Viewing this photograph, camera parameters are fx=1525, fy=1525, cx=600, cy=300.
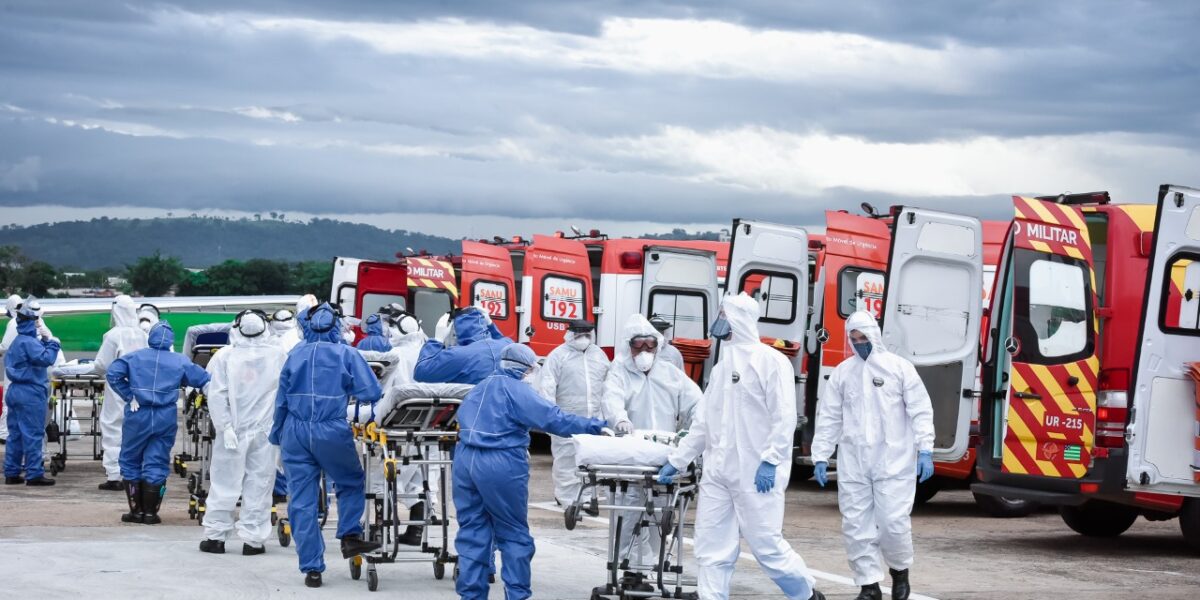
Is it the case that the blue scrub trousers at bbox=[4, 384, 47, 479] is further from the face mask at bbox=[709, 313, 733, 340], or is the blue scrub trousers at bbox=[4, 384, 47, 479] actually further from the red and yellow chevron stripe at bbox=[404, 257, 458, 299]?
the face mask at bbox=[709, 313, 733, 340]

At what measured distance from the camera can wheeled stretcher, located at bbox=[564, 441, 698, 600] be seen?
8.89 meters

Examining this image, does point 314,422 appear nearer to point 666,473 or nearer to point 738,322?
point 666,473

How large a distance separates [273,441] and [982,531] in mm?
6468

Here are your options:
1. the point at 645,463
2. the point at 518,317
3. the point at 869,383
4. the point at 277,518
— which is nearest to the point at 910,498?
the point at 869,383

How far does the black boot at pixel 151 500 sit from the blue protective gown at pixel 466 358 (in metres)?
3.60

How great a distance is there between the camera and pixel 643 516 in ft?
31.0

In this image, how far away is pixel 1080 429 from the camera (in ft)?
37.3

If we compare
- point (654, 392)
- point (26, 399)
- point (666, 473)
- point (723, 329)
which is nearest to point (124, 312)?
point (26, 399)

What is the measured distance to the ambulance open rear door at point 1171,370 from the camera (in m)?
10.7

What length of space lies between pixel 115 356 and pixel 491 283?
18.9ft

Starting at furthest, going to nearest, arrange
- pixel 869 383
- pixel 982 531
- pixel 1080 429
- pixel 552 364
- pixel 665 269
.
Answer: pixel 665 269, pixel 552 364, pixel 982 531, pixel 1080 429, pixel 869 383

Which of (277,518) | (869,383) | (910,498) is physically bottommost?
(277,518)

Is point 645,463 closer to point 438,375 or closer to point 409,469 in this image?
point 438,375

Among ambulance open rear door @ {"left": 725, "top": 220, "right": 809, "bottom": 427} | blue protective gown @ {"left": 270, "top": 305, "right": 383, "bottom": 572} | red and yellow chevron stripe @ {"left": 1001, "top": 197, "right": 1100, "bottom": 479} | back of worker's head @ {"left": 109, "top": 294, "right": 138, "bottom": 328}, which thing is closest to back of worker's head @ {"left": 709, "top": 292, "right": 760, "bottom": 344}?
blue protective gown @ {"left": 270, "top": 305, "right": 383, "bottom": 572}
